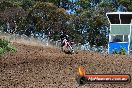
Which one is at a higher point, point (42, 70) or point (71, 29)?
point (42, 70)

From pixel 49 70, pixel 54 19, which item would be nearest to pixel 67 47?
pixel 49 70

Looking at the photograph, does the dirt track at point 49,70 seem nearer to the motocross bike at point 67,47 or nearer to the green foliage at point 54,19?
the motocross bike at point 67,47

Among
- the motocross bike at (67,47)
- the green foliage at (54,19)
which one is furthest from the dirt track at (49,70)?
the green foliage at (54,19)

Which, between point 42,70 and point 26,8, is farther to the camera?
point 26,8

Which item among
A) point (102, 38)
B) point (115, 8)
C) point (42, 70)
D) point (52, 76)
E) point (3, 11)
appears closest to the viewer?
point (52, 76)

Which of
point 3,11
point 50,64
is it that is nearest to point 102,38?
point 3,11

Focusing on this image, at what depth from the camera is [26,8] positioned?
240ft

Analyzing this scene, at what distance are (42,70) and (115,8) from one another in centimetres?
6040

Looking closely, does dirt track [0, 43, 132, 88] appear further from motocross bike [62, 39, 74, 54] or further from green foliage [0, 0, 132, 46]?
green foliage [0, 0, 132, 46]

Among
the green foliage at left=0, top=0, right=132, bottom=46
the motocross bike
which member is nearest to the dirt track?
the motocross bike

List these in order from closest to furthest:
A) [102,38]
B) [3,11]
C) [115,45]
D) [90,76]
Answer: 1. [90,76]
2. [115,45]
3. [3,11]
4. [102,38]

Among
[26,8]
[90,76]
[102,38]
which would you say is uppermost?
[90,76]

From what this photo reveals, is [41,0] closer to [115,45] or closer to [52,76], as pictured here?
[115,45]

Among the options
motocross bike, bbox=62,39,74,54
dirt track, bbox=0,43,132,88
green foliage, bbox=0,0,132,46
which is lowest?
green foliage, bbox=0,0,132,46
